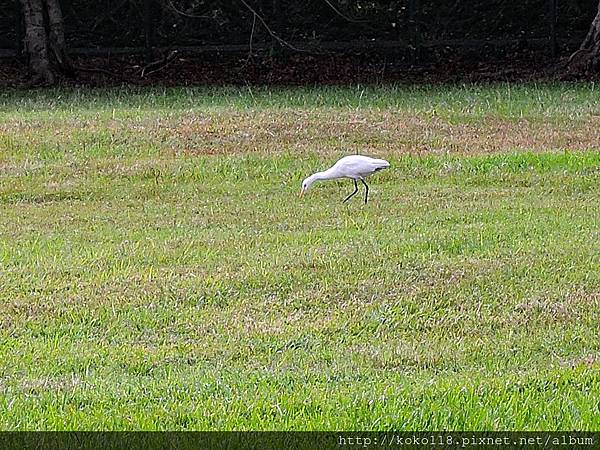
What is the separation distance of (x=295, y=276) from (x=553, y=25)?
16.9m

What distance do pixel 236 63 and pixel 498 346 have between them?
17.9 metres

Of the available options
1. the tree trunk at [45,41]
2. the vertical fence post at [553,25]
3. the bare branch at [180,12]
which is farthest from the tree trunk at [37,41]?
the vertical fence post at [553,25]

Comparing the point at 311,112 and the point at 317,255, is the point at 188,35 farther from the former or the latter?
the point at 317,255

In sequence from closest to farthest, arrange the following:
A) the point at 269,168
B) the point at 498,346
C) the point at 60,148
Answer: the point at 498,346, the point at 269,168, the point at 60,148

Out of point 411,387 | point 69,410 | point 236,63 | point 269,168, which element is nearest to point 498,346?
point 411,387

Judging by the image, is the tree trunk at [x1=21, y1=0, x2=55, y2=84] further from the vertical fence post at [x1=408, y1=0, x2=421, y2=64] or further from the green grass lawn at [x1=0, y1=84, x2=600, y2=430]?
the vertical fence post at [x1=408, y1=0, x2=421, y2=64]

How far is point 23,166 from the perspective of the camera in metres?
11.3

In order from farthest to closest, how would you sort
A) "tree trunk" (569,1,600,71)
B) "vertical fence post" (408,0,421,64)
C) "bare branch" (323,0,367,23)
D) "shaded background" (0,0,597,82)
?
"shaded background" (0,0,597,82), "vertical fence post" (408,0,421,64), "bare branch" (323,0,367,23), "tree trunk" (569,1,600,71)

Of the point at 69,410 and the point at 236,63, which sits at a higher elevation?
the point at 69,410

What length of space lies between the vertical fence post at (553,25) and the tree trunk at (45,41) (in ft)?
29.9

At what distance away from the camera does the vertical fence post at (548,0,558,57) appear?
73.9 feet

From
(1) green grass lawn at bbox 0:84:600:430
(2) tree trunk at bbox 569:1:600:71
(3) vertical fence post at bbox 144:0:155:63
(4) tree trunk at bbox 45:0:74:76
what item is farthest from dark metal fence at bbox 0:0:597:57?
(1) green grass lawn at bbox 0:84:600:430

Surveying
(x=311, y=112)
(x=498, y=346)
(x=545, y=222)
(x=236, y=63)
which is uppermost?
(x=498, y=346)

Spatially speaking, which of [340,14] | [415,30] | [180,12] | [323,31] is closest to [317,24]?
[323,31]
